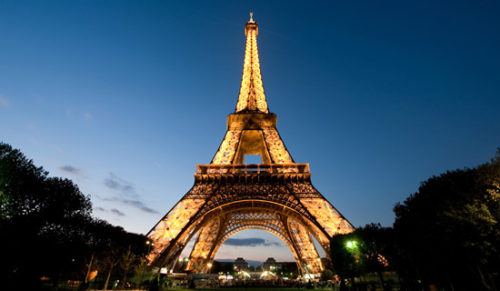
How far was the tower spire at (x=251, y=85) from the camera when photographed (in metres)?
36.4

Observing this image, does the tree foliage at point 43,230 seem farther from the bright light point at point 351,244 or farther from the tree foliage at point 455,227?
the tree foliage at point 455,227

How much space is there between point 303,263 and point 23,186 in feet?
110

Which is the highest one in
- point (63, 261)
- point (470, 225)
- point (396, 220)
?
point (396, 220)

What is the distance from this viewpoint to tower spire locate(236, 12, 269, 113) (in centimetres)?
3641

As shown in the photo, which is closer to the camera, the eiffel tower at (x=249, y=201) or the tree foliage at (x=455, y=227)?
the tree foliage at (x=455, y=227)

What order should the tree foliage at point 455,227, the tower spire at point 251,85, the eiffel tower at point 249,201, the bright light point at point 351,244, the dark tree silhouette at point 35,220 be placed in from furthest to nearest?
the tower spire at point 251,85, the eiffel tower at point 249,201, the bright light point at point 351,244, the dark tree silhouette at point 35,220, the tree foliage at point 455,227

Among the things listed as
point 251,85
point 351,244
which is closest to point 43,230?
point 351,244

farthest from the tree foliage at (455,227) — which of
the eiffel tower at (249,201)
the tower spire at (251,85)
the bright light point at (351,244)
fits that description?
the tower spire at (251,85)

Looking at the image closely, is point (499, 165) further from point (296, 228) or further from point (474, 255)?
point (296, 228)

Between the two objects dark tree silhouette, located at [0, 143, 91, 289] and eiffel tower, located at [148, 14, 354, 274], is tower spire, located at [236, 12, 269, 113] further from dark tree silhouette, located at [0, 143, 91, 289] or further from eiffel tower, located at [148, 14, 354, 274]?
dark tree silhouette, located at [0, 143, 91, 289]

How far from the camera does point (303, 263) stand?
121 ft

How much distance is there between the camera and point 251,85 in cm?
3812

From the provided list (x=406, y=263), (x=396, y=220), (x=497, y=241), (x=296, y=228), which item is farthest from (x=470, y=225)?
(x=296, y=228)

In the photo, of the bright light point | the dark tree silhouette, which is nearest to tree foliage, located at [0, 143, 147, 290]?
the dark tree silhouette
